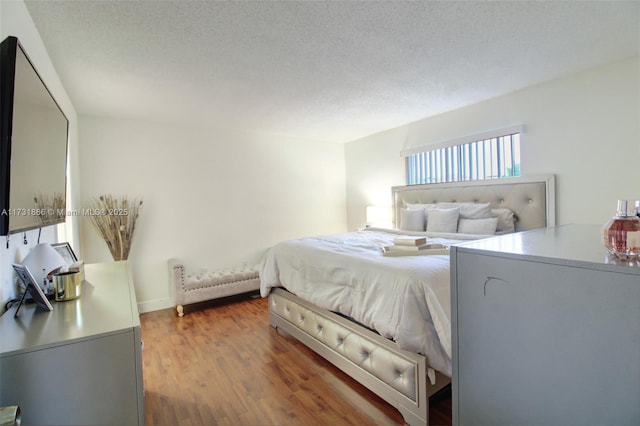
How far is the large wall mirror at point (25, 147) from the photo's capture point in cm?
99

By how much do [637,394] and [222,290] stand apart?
3627 mm

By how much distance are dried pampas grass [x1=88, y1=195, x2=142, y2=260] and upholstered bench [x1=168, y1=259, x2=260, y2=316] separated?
0.57m

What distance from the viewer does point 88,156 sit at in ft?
10.8

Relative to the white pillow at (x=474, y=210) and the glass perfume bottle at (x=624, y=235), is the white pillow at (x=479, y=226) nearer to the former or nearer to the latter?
the white pillow at (x=474, y=210)

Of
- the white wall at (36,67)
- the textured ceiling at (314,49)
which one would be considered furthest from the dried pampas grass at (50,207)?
the textured ceiling at (314,49)

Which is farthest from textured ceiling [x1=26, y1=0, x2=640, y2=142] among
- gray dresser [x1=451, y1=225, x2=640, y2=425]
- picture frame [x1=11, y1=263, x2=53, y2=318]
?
gray dresser [x1=451, y1=225, x2=640, y2=425]

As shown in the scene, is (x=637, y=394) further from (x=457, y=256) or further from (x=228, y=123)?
(x=228, y=123)

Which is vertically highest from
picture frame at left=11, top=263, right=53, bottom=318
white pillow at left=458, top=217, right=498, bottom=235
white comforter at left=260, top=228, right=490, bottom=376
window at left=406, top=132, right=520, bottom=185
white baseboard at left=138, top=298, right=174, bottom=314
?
window at left=406, top=132, right=520, bottom=185

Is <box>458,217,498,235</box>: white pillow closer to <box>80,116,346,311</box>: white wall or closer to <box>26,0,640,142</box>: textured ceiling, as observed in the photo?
<box>26,0,640,142</box>: textured ceiling

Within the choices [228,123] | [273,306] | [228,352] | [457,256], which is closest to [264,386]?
[228,352]

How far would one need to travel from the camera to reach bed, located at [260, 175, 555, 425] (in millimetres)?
1562

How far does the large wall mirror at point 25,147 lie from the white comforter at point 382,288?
1.66m

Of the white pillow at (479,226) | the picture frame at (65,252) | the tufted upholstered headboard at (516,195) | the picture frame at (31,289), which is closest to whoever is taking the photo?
the picture frame at (31,289)

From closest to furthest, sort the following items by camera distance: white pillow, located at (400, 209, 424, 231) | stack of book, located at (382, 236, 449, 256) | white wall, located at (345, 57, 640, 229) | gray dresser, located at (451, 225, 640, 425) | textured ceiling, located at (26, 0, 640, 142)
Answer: gray dresser, located at (451, 225, 640, 425)
textured ceiling, located at (26, 0, 640, 142)
stack of book, located at (382, 236, 449, 256)
white wall, located at (345, 57, 640, 229)
white pillow, located at (400, 209, 424, 231)
